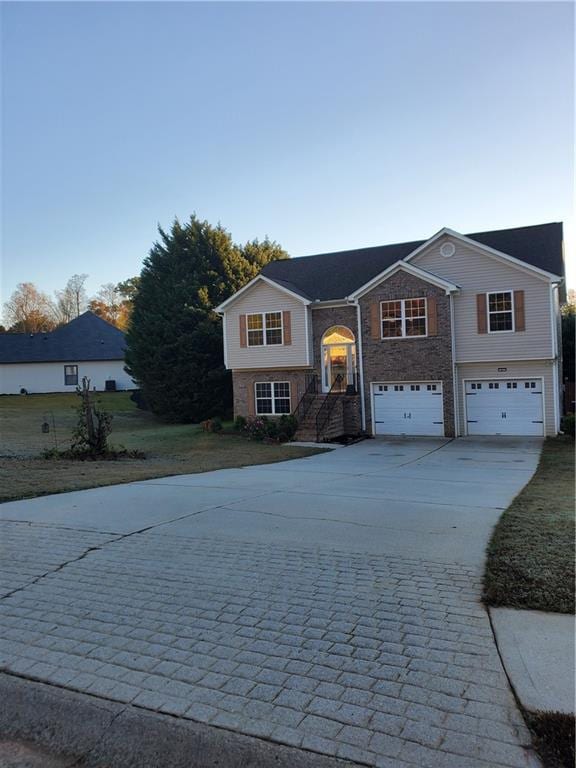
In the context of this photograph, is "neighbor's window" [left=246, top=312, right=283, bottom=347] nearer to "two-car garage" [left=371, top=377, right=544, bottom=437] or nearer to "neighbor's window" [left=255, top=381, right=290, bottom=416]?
"neighbor's window" [left=255, top=381, right=290, bottom=416]

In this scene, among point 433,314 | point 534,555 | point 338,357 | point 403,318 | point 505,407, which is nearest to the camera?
point 534,555

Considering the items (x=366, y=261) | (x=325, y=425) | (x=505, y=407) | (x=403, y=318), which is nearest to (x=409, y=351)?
(x=403, y=318)

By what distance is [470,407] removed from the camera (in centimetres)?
2200

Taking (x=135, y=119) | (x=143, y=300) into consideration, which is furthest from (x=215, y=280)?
(x=135, y=119)

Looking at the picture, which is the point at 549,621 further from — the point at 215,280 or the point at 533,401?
the point at 215,280

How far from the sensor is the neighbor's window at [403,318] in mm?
22281

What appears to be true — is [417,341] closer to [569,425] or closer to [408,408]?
[408,408]

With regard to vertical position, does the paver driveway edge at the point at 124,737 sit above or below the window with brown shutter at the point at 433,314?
below

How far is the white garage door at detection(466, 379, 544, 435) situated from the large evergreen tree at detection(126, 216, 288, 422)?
47.8 feet

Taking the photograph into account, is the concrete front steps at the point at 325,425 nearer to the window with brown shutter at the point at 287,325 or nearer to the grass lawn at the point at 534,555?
the window with brown shutter at the point at 287,325

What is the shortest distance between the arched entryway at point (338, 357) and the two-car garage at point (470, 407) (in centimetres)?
149

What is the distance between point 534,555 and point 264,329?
2007 cm

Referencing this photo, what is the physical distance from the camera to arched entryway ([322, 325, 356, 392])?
949 inches

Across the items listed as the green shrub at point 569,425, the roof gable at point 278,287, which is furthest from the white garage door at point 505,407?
the roof gable at point 278,287
